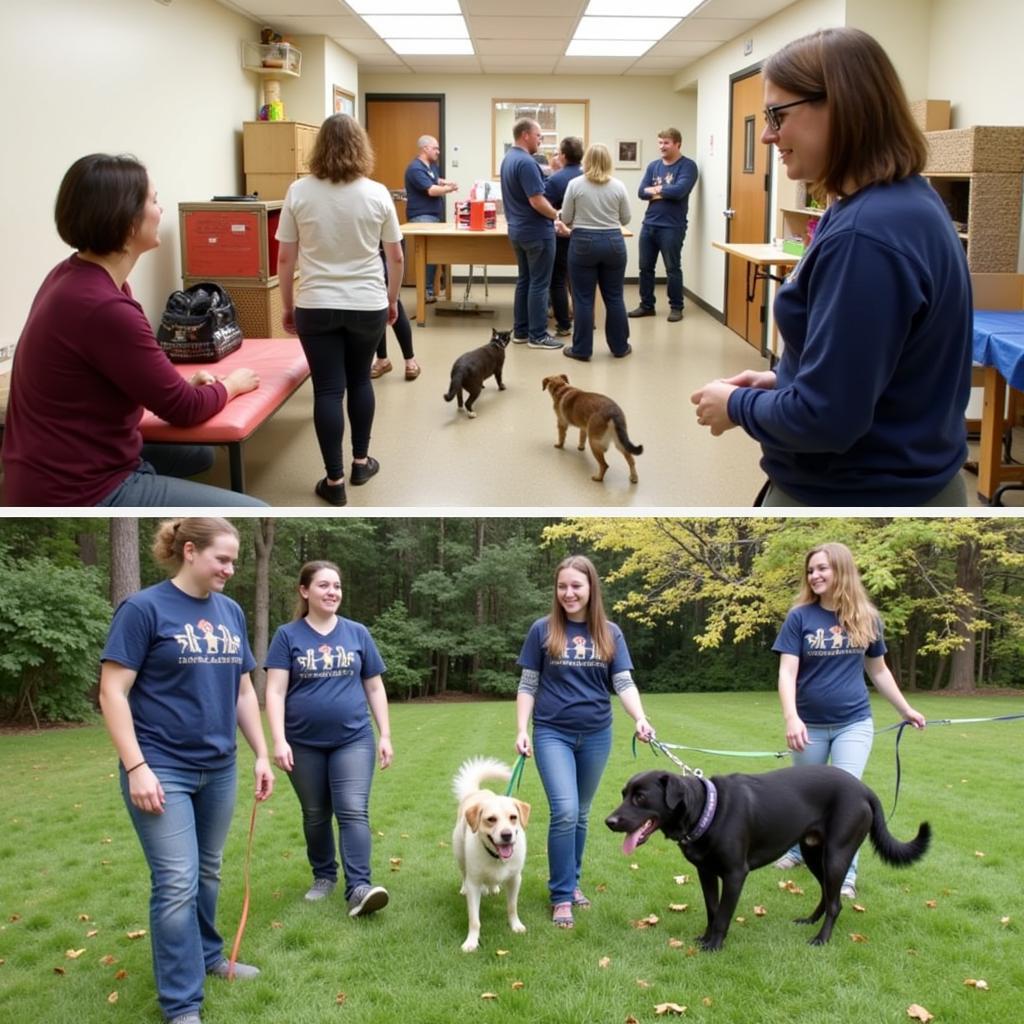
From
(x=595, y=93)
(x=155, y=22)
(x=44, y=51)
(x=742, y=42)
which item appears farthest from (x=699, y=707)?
(x=595, y=93)

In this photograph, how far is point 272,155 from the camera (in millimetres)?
9008

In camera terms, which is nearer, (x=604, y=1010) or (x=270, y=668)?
(x=604, y=1010)

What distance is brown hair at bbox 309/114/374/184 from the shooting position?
13.6 feet

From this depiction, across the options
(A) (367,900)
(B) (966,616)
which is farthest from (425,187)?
(A) (367,900)

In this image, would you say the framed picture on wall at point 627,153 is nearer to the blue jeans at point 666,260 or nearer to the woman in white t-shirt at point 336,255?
the blue jeans at point 666,260

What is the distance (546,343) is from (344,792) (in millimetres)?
5474

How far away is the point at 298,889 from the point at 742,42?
8896 millimetres

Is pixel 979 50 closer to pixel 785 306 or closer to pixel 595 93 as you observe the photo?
pixel 785 306

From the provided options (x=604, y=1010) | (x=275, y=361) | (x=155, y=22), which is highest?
(x=155, y=22)

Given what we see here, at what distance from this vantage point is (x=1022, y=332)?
4.53 m

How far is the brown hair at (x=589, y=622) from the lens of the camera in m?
3.13

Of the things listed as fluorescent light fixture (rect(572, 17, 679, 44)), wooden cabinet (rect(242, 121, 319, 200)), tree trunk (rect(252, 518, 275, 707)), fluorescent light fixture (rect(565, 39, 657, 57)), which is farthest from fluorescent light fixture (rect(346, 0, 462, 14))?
tree trunk (rect(252, 518, 275, 707))

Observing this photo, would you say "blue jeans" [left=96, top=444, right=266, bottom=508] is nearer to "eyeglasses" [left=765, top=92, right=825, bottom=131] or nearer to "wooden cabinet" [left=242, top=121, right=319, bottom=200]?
"eyeglasses" [left=765, top=92, right=825, bottom=131]

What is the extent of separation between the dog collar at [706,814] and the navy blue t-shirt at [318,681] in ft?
3.16
